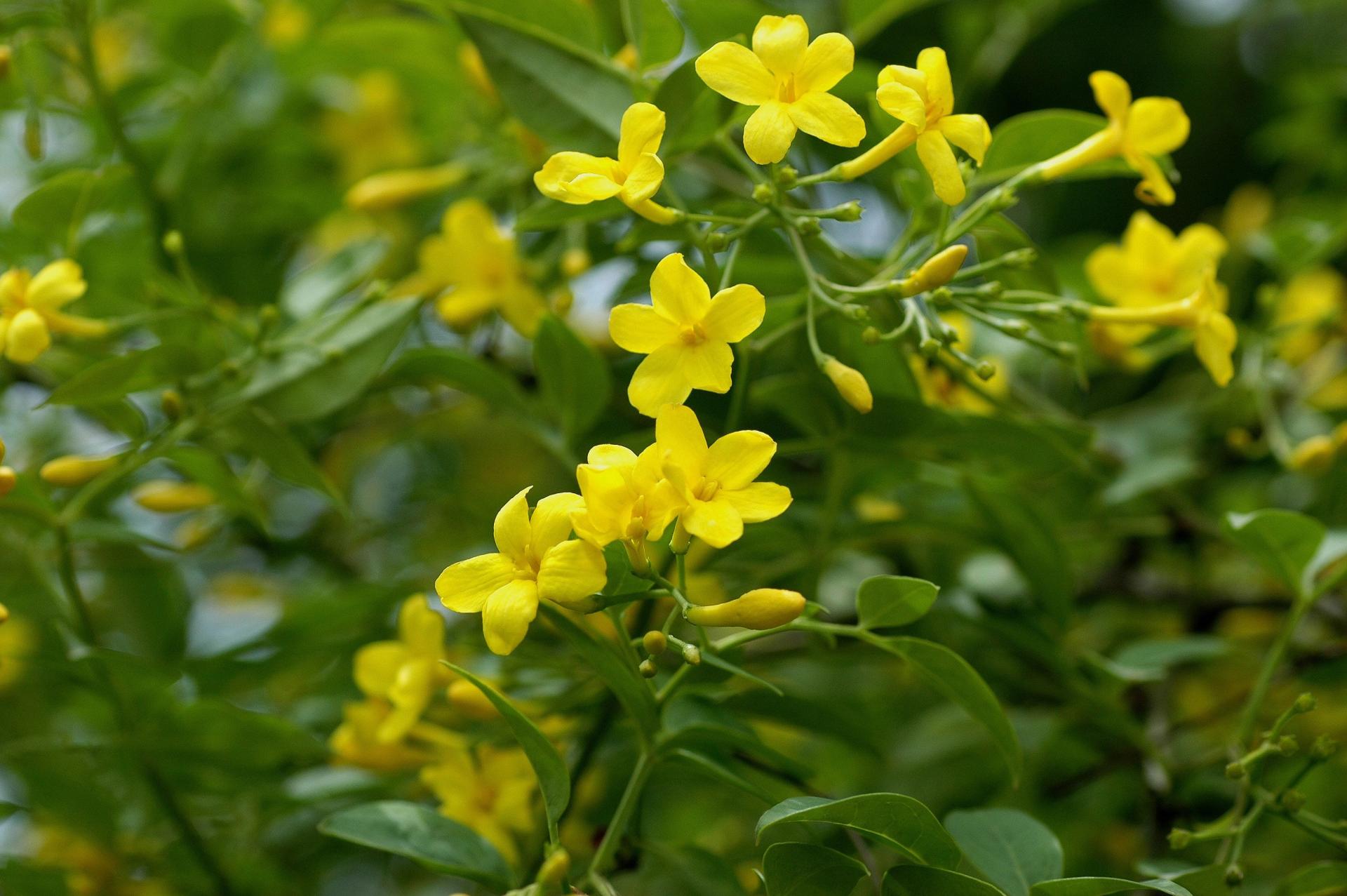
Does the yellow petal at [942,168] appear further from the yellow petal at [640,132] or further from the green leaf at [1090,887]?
the green leaf at [1090,887]

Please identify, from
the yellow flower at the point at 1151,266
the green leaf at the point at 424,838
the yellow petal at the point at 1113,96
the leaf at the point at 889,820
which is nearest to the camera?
the leaf at the point at 889,820

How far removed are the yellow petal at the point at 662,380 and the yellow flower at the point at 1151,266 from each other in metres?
0.53

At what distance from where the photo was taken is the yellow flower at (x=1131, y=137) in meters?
0.91

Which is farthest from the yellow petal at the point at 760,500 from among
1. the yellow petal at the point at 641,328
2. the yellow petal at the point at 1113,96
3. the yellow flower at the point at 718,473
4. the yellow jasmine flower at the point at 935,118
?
the yellow petal at the point at 1113,96

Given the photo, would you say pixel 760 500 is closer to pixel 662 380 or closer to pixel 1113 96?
pixel 662 380

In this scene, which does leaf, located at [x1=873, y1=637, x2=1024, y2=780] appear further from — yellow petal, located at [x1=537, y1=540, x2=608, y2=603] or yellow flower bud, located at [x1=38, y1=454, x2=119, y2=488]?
yellow flower bud, located at [x1=38, y1=454, x2=119, y2=488]

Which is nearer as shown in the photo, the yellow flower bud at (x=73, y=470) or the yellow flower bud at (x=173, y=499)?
the yellow flower bud at (x=73, y=470)

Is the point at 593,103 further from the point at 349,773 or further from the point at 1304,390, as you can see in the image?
the point at 1304,390

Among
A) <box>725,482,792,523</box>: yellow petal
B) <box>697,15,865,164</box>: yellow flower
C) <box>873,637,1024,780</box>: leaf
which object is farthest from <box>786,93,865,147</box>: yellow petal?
<box>873,637,1024,780</box>: leaf

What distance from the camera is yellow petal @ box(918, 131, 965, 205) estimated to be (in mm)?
739

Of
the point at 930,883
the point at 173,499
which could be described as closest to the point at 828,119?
the point at 930,883

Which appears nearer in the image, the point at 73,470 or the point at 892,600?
the point at 892,600

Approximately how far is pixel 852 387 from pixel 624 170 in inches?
8.3

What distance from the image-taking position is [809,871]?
71 cm
